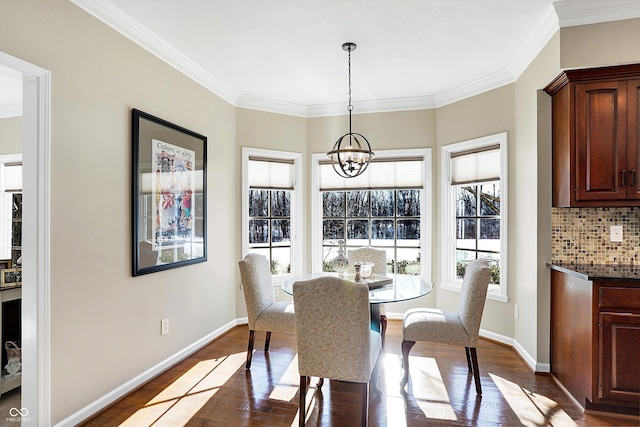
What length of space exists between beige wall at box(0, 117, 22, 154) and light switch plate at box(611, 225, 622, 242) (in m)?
5.89

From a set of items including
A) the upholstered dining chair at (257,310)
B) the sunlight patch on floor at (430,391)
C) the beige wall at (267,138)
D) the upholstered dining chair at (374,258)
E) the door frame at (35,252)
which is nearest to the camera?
the door frame at (35,252)

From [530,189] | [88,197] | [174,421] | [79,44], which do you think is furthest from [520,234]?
[79,44]

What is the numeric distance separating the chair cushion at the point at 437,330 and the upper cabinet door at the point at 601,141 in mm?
1282

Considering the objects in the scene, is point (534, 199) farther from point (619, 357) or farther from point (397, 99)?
point (397, 99)

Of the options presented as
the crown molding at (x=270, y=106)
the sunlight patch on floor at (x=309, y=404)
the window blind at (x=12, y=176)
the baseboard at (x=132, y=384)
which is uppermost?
the crown molding at (x=270, y=106)

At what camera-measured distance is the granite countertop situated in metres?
2.33

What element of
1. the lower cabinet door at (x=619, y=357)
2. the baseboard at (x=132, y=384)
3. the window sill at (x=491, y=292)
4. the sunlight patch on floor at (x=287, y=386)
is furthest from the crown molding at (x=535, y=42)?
the baseboard at (x=132, y=384)

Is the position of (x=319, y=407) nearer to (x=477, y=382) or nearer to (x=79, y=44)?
(x=477, y=382)

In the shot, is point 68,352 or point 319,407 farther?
point 319,407

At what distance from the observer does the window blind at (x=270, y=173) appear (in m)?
4.49

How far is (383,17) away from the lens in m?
2.67

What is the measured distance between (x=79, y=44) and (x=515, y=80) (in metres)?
3.64

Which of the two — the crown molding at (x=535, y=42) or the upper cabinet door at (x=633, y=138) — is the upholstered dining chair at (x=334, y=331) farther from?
the crown molding at (x=535, y=42)

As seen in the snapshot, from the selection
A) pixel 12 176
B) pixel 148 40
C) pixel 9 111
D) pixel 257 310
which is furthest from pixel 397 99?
pixel 12 176
